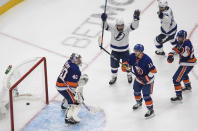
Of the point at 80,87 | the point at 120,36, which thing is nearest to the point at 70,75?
the point at 80,87

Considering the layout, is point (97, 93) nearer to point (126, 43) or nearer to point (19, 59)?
point (126, 43)

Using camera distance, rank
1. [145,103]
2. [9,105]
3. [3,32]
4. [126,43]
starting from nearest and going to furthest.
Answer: [9,105] → [145,103] → [126,43] → [3,32]

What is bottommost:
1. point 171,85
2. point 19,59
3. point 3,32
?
point 171,85

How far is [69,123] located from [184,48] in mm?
1886

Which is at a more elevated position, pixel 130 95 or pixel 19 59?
pixel 19 59

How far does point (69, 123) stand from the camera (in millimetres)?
5777

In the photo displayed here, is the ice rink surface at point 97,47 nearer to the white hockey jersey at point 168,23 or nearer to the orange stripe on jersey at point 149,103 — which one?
the orange stripe on jersey at point 149,103

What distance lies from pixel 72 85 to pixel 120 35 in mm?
1135

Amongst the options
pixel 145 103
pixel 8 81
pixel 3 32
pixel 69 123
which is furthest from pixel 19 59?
pixel 145 103

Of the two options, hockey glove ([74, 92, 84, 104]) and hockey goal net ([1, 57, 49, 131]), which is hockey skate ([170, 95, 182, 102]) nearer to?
hockey glove ([74, 92, 84, 104])

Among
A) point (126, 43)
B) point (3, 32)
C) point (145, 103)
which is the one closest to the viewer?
point (145, 103)

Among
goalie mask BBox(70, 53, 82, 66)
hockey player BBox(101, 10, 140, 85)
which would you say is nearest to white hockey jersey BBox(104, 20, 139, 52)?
hockey player BBox(101, 10, 140, 85)

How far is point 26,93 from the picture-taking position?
5.68m

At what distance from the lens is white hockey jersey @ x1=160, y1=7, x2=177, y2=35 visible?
21.9 ft
